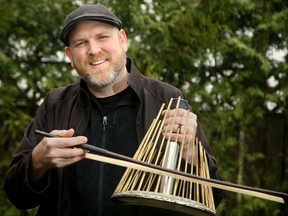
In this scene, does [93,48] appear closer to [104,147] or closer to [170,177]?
[104,147]

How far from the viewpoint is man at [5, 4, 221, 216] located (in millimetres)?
2268

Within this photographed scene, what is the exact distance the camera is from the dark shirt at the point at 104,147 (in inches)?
89.4

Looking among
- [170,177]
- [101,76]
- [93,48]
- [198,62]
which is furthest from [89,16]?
[198,62]

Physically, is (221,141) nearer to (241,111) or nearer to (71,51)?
(241,111)

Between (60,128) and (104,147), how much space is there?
0.21 metres

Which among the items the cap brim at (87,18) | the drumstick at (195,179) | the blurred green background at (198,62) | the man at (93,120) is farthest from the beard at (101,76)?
the blurred green background at (198,62)

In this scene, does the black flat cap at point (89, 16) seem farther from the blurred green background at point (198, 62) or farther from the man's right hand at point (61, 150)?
the blurred green background at point (198, 62)

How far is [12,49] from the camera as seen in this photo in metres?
4.71

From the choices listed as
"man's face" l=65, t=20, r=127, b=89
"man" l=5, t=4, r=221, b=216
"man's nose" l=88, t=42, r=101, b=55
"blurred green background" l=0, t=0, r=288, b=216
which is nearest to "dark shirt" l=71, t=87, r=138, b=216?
"man" l=5, t=4, r=221, b=216

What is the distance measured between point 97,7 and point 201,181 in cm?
100

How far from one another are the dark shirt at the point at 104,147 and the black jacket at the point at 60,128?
40 mm

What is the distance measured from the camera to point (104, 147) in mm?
2312

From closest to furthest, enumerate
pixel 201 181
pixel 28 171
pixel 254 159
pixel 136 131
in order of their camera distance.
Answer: pixel 201 181
pixel 28 171
pixel 136 131
pixel 254 159

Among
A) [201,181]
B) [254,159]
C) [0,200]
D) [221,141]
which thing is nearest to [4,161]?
[0,200]
